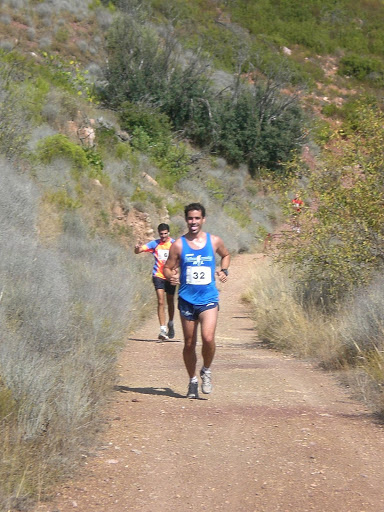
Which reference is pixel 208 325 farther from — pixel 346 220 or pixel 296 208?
pixel 296 208

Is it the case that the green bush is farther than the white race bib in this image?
Yes

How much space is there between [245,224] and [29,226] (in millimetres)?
17688

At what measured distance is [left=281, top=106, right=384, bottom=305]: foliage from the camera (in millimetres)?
10859

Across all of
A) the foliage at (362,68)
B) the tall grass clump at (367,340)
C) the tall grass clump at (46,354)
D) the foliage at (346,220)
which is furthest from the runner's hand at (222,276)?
the foliage at (362,68)

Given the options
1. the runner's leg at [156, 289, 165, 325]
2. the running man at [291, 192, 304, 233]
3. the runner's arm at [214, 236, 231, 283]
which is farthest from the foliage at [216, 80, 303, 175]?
the runner's arm at [214, 236, 231, 283]

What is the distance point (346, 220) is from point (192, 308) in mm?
4065

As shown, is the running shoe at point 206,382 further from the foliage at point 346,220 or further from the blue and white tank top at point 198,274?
the foliage at point 346,220

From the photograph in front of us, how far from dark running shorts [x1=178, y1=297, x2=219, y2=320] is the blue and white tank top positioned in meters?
0.03

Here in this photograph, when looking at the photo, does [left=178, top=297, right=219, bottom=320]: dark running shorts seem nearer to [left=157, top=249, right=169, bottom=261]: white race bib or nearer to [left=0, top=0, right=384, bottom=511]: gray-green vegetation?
[left=0, top=0, right=384, bottom=511]: gray-green vegetation

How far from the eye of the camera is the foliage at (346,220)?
10.9 metres

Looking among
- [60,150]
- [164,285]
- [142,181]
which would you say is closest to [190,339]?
[164,285]

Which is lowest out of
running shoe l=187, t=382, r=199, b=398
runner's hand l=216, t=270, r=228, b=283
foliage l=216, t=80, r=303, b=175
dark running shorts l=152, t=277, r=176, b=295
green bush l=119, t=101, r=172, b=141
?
foliage l=216, t=80, r=303, b=175

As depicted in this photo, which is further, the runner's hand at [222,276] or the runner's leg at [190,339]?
the runner's hand at [222,276]

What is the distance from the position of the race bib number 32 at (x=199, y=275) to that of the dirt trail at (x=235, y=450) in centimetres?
121
